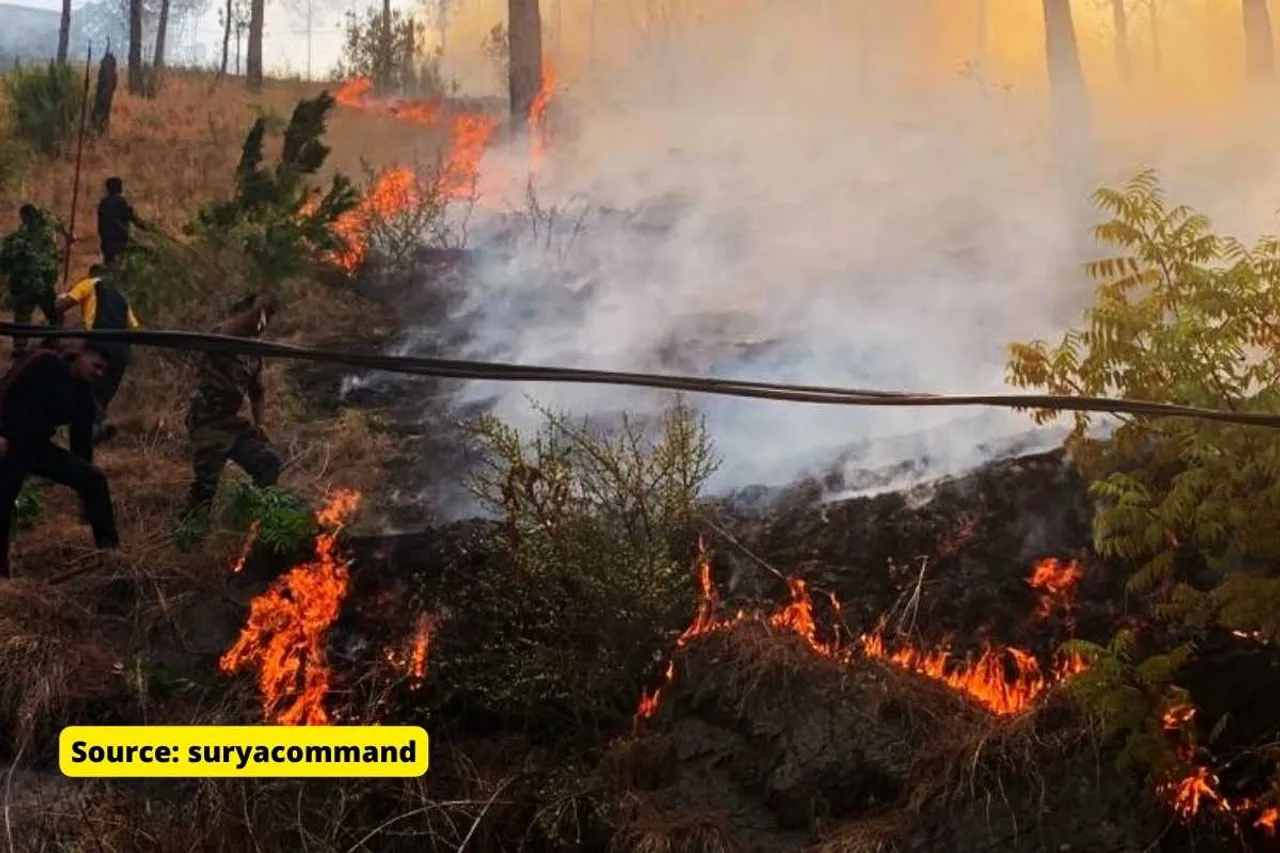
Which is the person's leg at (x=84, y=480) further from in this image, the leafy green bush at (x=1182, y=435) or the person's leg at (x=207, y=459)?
the leafy green bush at (x=1182, y=435)

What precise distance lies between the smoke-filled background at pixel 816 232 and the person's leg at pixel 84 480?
300 centimetres

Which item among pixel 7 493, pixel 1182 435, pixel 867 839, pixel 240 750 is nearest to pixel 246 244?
pixel 7 493

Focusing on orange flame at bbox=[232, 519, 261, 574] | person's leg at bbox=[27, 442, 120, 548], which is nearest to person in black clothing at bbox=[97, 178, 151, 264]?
person's leg at bbox=[27, 442, 120, 548]

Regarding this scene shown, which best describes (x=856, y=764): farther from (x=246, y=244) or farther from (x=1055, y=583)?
(x=246, y=244)

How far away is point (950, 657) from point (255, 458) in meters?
4.51

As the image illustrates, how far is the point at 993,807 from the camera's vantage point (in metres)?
4.71

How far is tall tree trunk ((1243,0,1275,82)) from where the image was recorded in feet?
64.7

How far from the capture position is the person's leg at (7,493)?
6.57 meters

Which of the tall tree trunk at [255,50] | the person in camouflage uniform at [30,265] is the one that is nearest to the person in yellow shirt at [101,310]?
the person in camouflage uniform at [30,265]

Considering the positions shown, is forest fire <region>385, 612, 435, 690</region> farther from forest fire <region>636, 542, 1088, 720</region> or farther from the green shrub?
forest fire <region>636, 542, 1088, 720</region>

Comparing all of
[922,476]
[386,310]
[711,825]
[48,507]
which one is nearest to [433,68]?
[386,310]

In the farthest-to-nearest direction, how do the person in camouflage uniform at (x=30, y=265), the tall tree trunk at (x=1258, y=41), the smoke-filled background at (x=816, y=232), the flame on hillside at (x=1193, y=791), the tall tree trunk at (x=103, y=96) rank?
the tall tree trunk at (x=1258, y=41), the tall tree trunk at (x=103, y=96), the person in camouflage uniform at (x=30, y=265), the smoke-filled background at (x=816, y=232), the flame on hillside at (x=1193, y=791)

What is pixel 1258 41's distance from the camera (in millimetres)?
19844

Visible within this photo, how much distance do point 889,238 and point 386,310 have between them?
577 centimetres
